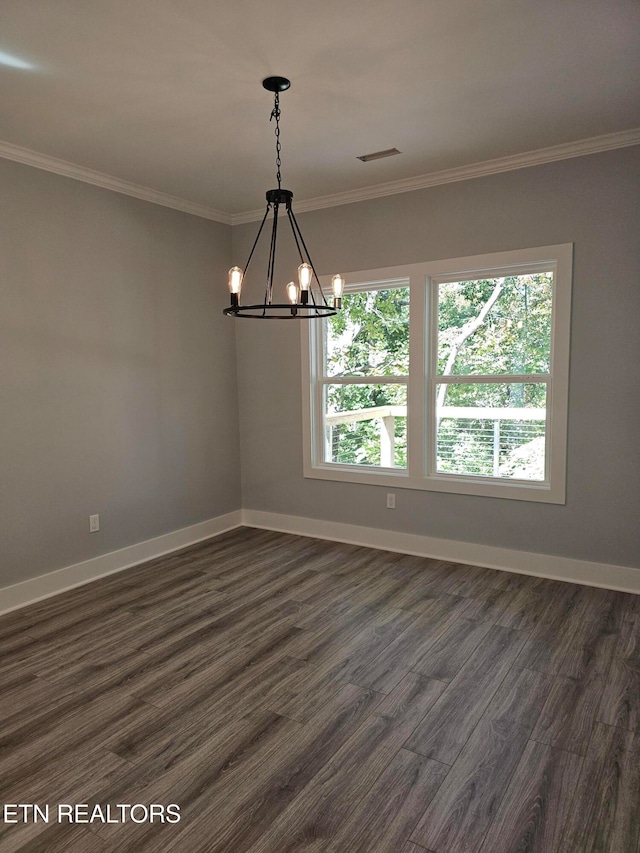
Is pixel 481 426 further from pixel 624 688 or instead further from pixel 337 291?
pixel 624 688

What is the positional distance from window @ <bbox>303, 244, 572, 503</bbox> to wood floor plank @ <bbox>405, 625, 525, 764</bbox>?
4.03ft

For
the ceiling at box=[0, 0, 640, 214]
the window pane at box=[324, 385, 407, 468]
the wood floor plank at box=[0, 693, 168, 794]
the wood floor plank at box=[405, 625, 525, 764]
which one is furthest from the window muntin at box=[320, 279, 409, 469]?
the wood floor plank at box=[0, 693, 168, 794]

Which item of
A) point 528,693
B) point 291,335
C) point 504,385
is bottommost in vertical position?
point 528,693

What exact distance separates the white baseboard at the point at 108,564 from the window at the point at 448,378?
973 millimetres

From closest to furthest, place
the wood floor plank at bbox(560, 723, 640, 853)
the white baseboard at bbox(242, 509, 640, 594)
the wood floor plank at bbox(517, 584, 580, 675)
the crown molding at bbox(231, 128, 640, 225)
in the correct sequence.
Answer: the wood floor plank at bbox(560, 723, 640, 853)
the wood floor plank at bbox(517, 584, 580, 675)
the crown molding at bbox(231, 128, 640, 225)
the white baseboard at bbox(242, 509, 640, 594)

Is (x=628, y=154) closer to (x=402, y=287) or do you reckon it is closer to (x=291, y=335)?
(x=402, y=287)

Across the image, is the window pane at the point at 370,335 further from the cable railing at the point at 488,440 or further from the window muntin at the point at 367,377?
the cable railing at the point at 488,440

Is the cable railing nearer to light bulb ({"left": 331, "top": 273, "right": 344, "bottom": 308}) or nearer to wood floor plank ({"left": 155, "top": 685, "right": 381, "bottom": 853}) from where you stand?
light bulb ({"left": 331, "top": 273, "right": 344, "bottom": 308})

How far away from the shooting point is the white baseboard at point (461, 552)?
11.7 feet

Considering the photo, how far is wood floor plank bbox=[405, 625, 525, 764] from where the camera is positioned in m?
2.14

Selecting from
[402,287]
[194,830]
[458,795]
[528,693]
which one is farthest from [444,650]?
[402,287]

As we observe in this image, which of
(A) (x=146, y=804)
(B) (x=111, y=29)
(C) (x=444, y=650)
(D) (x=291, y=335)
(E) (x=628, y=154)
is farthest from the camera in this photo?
(D) (x=291, y=335)

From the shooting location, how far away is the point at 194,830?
1.75 metres

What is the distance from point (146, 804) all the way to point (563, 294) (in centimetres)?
345
